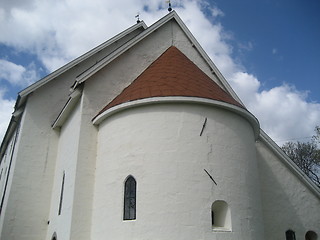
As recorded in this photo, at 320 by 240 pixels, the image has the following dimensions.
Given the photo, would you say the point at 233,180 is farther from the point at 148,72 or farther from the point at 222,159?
the point at 148,72

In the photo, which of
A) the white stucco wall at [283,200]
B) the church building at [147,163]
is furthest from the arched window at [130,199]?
the white stucco wall at [283,200]

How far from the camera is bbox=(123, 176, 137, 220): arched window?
30.8 feet

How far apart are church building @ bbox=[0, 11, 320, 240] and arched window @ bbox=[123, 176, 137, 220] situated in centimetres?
3

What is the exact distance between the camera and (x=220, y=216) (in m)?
9.34

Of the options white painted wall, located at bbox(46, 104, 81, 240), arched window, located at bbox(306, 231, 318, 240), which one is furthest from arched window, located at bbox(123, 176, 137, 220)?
arched window, located at bbox(306, 231, 318, 240)

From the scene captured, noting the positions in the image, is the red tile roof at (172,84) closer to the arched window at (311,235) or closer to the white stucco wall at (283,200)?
the white stucco wall at (283,200)

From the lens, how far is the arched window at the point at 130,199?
30.8ft

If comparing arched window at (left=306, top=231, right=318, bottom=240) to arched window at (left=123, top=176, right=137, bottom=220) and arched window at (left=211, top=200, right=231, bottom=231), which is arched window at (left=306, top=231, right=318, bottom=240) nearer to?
arched window at (left=211, top=200, right=231, bottom=231)

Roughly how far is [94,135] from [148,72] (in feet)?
9.61

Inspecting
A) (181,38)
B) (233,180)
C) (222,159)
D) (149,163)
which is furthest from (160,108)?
(181,38)

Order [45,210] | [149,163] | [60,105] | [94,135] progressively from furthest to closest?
[60,105]
[45,210]
[94,135]
[149,163]

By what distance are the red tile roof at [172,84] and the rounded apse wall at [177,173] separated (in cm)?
41

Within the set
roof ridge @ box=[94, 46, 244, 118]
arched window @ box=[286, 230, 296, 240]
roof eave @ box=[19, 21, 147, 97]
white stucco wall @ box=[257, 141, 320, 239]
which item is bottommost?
arched window @ box=[286, 230, 296, 240]

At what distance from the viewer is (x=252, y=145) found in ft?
35.9
